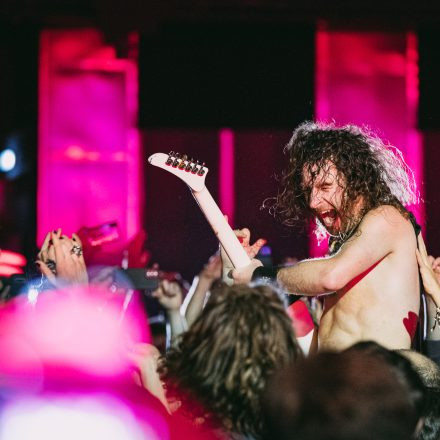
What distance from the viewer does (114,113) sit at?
7152mm

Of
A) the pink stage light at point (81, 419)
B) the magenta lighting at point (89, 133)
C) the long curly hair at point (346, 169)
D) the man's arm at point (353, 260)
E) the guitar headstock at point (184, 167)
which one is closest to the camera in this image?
the pink stage light at point (81, 419)

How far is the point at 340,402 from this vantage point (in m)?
1.32

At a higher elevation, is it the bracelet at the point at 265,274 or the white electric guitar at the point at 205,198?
the white electric guitar at the point at 205,198

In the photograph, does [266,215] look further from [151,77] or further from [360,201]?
[360,201]

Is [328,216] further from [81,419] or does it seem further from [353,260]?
[81,419]

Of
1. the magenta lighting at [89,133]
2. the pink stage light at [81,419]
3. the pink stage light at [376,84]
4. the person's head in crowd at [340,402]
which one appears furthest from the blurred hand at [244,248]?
the pink stage light at [376,84]

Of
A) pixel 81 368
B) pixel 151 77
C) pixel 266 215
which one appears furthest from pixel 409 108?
pixel 81 368

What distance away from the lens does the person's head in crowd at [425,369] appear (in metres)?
1.97

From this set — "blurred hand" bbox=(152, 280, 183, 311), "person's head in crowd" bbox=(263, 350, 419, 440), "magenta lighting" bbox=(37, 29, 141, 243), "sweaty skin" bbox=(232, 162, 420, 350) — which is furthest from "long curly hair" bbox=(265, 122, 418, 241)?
"magenta lighting" bbox=(37, 29, 141, 243)

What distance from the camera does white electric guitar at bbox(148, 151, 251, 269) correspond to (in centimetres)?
293

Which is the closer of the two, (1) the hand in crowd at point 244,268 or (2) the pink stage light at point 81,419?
(2) the pink stage light at point 81,419

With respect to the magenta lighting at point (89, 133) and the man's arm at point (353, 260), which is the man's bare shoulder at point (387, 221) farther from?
the magenta lighting at point (89, 133)

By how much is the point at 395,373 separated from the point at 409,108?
20.0 ft

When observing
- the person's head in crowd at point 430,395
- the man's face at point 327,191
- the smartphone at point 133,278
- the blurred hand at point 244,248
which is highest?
the man's face at point 327,191
